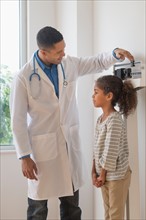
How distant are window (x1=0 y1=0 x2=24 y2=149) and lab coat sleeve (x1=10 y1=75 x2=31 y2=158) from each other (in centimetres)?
94

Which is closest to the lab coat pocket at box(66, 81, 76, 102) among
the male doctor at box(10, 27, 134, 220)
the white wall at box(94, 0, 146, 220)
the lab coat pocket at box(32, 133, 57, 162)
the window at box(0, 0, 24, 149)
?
the male doctor at box(10, 27, 134, 220)

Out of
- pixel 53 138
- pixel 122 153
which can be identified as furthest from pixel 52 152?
pixel 122 153

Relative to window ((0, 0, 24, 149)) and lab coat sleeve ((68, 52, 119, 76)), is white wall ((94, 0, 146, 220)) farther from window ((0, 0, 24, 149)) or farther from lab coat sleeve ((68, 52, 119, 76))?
window ((0, 0, 24, 149))

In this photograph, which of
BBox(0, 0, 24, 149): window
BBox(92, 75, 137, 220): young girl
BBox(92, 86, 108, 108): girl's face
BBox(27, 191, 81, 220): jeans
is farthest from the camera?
BBox(0, 0, 24, 149): window

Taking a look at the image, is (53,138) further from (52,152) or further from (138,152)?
(138,152)

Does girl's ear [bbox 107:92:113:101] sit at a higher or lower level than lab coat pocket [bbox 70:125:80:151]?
higher

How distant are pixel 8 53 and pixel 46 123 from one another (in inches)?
44.8

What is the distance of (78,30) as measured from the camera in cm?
229

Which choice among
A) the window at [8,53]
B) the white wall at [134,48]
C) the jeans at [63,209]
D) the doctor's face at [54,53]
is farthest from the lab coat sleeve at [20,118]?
the window at [8,53]

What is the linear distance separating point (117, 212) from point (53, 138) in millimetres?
521

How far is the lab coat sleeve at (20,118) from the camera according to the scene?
5.49 feet

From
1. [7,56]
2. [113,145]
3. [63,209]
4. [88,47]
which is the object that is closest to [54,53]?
[113,145]

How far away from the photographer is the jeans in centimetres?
176

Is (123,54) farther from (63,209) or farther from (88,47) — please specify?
(63,209)
